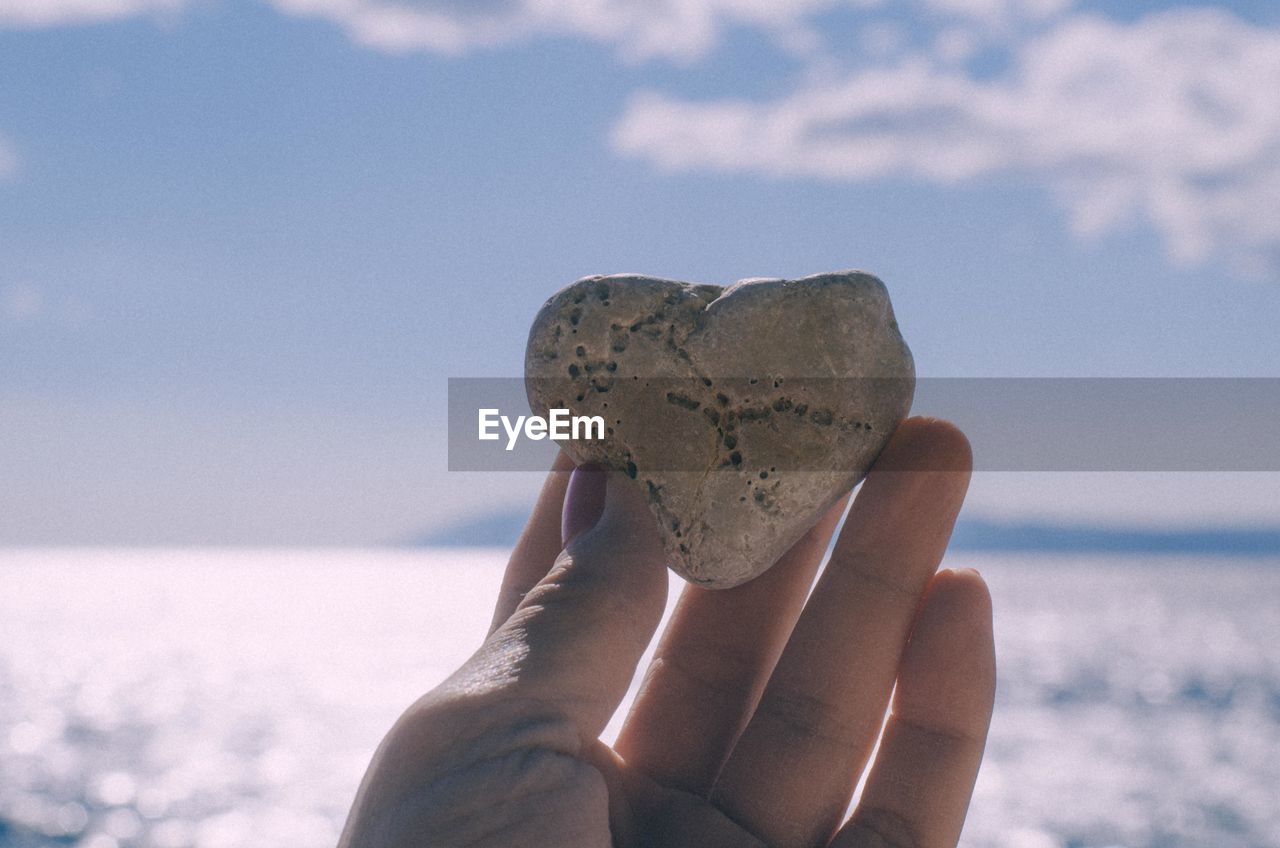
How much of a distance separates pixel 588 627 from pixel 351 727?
2778 cm

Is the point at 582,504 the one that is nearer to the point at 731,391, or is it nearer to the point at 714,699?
the point at 731,391

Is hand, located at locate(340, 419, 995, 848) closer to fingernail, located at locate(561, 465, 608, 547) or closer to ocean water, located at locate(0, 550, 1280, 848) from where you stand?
fingernail, located at locate(561, 465, 608, 547)

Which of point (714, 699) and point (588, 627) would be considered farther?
point (714, 699)

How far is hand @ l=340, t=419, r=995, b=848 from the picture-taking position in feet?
8.00

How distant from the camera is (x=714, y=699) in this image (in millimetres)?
3457

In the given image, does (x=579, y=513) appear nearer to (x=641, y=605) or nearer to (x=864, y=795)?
(x=641, y=605)

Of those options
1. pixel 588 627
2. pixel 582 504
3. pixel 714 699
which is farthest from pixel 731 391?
pixel 714 699

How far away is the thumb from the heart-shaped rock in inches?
11.6

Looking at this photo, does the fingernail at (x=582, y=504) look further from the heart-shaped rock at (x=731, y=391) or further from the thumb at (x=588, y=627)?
the thumb at (x=588, y=627)

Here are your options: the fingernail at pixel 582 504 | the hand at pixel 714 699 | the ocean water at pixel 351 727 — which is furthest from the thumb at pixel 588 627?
the ocean water at pixel 351 727

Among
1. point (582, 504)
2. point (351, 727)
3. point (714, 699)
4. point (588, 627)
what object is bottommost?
point (351, 727)

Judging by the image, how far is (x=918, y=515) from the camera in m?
3.07

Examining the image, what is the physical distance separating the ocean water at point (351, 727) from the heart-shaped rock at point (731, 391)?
1712 centimetres

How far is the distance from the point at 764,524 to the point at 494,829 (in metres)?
1.26
